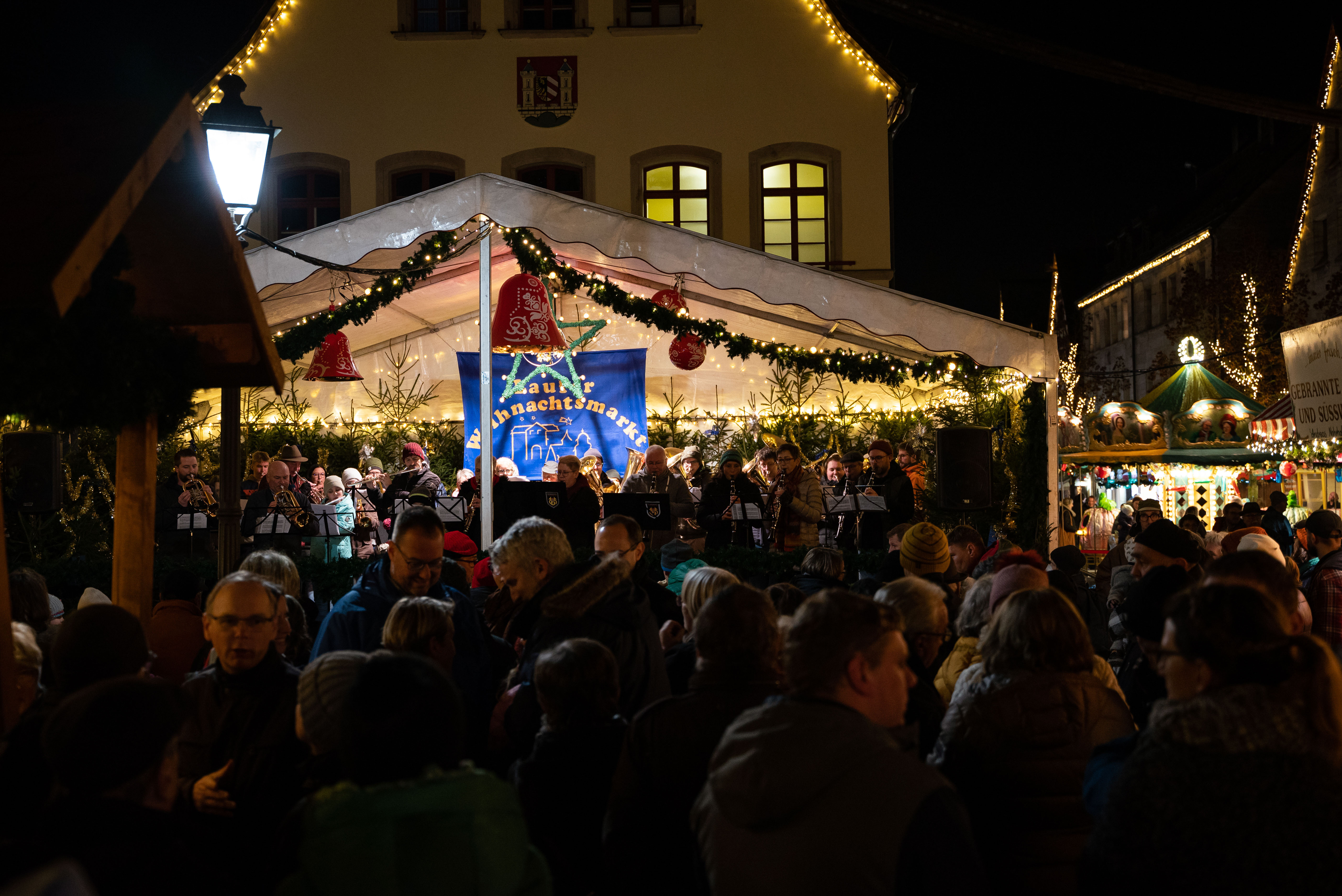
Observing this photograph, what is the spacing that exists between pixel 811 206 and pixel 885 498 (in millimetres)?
9554

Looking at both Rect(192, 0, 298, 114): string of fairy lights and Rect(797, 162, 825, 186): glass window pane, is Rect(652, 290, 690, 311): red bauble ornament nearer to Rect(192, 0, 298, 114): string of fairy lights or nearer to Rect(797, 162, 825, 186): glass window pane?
Rect(797, 162, 825, 186): glass window pane

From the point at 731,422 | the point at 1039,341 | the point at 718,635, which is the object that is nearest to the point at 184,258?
the point at 718,635

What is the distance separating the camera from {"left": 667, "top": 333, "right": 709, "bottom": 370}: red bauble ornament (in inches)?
571

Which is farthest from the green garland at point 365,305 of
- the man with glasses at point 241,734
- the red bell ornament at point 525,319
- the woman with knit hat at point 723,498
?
the man with glasses at point 241,734

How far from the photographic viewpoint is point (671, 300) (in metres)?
12.5

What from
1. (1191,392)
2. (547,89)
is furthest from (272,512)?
(1191,392)

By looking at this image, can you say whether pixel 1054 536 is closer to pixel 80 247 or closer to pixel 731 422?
pixel 731 422

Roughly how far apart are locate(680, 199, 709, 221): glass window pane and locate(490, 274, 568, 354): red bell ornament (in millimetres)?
8038

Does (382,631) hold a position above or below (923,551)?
below

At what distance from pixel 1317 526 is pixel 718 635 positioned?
482 centimetres

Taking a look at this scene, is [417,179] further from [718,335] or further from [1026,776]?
[1026,776]

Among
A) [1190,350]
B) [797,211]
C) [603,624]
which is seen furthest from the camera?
[1190,350]

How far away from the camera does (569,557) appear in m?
4.46

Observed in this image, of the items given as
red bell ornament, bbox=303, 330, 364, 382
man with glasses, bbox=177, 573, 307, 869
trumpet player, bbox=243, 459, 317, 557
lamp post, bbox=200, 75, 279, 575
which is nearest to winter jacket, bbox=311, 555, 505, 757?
man with glasses, bbox=177, 573, 307, 869
